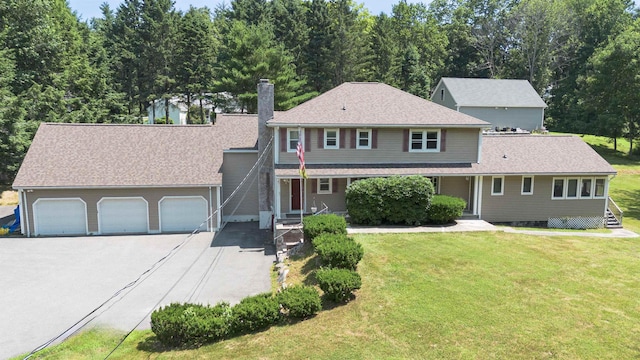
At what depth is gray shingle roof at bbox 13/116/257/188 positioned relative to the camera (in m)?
22.4

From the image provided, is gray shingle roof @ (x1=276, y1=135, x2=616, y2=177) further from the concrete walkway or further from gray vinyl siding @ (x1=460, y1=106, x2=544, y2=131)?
gray vinyl siding @ (x1=460, y1=106, x2=544, y2=131)

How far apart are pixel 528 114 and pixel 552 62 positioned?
1982 cm

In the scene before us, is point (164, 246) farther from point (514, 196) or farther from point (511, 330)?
point (514, 196)

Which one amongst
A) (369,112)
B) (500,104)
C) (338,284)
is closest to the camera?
(338,284)

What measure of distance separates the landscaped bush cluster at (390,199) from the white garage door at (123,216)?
35.7 ft

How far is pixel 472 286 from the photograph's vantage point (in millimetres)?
13125

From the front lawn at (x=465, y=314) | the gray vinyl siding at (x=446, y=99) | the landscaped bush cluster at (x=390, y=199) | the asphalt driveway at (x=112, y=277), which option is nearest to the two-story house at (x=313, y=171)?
the landscaped bush cluster at (x=390, y=199)

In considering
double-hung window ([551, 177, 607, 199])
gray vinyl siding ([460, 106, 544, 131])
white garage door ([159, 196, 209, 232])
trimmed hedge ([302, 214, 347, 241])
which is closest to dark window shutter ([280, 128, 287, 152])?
trimmed hedge ([302, 214, 347, 241])

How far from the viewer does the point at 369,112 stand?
22.7m

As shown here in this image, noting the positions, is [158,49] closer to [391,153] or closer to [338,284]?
[391,153]

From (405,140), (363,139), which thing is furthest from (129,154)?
(405,140)

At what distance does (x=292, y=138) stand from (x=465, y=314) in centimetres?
1293

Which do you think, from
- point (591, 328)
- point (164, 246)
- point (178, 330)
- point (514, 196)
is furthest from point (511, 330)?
point (164, 246)

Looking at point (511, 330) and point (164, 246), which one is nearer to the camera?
point (511, 330)
